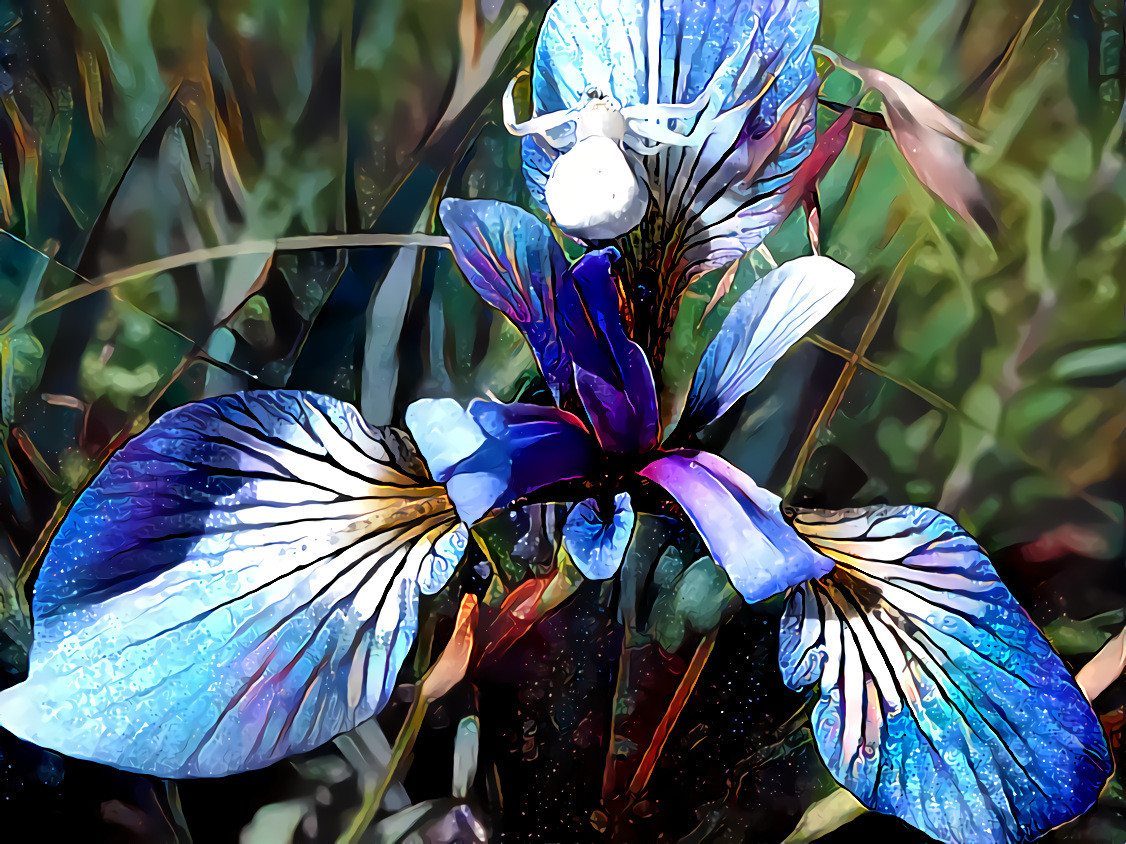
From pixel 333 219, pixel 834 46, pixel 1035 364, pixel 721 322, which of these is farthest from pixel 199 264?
pixel 1035 364

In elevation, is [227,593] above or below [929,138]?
below

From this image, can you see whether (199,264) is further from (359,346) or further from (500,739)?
(500,739)

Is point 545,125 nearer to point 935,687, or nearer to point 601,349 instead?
point 601,349

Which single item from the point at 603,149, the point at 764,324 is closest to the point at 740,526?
the point at 764,324

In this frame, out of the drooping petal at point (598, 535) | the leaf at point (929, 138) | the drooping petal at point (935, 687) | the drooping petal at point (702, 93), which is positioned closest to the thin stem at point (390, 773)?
the drooping petal at point (598, 535)

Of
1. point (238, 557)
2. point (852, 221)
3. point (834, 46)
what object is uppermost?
point (834, 46)

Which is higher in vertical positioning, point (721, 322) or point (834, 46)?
point (834, 46)

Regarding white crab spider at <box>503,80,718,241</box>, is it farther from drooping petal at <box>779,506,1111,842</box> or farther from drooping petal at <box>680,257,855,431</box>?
drooping petal at <box>779,506,1111,842</box>
